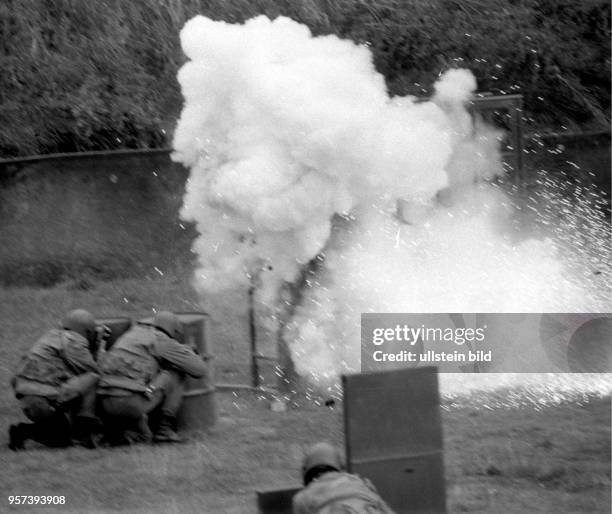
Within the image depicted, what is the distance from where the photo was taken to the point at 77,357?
301 inches

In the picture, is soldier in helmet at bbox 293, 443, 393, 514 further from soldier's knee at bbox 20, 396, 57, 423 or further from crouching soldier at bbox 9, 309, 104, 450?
soldier's knee at bbox 20, 396, 57, 423

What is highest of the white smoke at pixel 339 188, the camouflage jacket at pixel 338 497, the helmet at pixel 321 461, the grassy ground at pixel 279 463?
the white smoke at pixel 339 188

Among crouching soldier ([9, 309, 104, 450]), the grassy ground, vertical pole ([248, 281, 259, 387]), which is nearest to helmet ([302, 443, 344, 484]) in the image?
the grassy ground

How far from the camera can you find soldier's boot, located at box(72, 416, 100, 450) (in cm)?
758

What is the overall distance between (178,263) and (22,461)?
3678 mm

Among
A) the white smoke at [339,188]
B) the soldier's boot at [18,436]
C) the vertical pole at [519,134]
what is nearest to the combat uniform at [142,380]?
the soldier's boot at [18,436]

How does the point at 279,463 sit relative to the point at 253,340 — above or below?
below

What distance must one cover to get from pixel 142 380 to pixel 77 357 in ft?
1.56

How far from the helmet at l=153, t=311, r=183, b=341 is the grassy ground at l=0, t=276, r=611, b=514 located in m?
0.72

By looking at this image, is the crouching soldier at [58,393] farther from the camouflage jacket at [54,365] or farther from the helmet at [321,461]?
the helmet at [321,461]

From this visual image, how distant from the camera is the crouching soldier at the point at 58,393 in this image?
7.58 meters

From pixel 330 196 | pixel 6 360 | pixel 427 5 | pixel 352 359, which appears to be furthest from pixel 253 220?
pixel 6 360

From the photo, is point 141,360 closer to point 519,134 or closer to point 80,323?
point 80,323

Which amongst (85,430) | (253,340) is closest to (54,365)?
(85,430)
